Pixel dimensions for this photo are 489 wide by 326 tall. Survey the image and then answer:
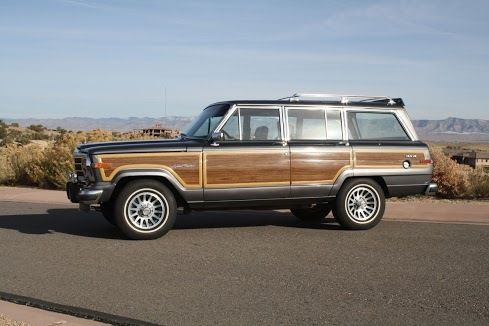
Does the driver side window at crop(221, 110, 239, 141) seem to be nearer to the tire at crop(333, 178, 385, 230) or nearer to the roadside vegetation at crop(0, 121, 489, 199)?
the tire at crop(333, 178, 385, 230)

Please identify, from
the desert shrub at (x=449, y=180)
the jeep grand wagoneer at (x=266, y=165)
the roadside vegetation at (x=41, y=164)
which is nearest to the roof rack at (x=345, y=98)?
the jeep grand wagoneer at (x=266, y=165)

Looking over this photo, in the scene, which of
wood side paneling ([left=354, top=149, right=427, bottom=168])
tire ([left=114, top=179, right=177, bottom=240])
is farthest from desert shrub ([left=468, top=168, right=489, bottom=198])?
tire ([left=114, top=179, right=177, bottom=240])

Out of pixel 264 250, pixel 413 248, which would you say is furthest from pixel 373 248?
pixel 264 250

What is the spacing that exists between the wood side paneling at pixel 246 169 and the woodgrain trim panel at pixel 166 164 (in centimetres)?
16

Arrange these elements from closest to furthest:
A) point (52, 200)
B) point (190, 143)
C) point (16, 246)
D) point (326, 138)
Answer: point (16, 246) → point (190, 143) → point (326, 138) → point (52, 200)

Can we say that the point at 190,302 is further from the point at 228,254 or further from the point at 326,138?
the point at 326,138

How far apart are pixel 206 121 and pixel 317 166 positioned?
1.87 meters

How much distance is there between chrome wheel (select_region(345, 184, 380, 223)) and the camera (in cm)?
972

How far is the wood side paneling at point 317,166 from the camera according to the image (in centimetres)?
938

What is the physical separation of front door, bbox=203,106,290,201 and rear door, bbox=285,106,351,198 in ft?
0.57

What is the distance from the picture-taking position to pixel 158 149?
8.80m

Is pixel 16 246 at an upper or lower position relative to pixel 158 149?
lower

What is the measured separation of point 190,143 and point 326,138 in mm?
2202

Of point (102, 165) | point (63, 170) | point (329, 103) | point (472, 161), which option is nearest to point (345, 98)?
point (329, 103)
